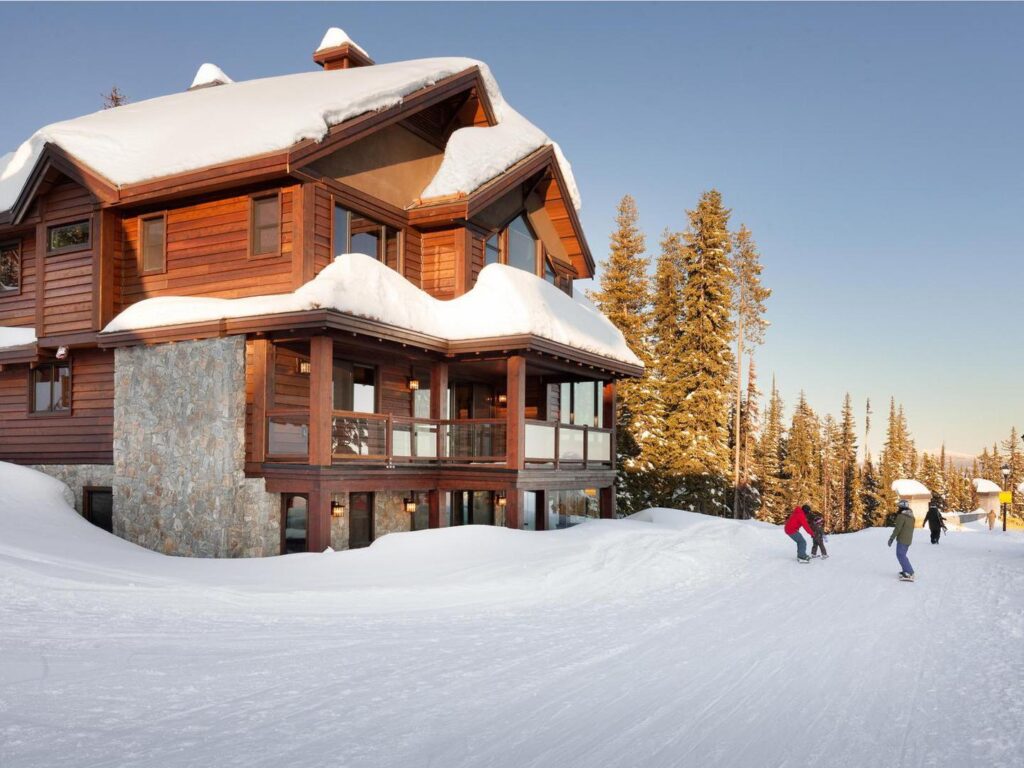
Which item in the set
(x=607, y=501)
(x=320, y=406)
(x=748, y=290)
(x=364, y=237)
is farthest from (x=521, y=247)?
(x=748, y=290)

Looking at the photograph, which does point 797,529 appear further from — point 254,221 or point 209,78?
point 209,78

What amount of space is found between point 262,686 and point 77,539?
9095 mm

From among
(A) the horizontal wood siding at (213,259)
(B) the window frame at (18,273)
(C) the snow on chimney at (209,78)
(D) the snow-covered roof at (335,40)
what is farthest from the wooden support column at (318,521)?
(C) the snow on chimney at (209,78)

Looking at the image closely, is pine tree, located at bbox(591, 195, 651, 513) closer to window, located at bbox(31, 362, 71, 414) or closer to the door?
the door

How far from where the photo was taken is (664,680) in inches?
269

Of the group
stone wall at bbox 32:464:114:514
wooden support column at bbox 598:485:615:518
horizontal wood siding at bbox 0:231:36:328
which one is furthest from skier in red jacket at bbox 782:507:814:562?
horizontal wood siding at bbox 0:231:36:328

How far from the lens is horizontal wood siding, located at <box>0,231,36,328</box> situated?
19281 mm

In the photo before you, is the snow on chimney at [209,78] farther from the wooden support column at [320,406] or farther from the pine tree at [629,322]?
the pine tree at [629,322]

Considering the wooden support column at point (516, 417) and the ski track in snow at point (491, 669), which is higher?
the wooden support column at point (516, 417)

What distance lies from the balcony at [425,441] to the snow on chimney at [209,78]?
12988 millimetres

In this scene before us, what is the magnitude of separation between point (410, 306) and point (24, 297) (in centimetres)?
1025

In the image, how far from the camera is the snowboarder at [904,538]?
14.1m

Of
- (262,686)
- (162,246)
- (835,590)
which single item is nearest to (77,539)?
(162,246)

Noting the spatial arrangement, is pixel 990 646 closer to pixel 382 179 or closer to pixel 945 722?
pixel 945 722
